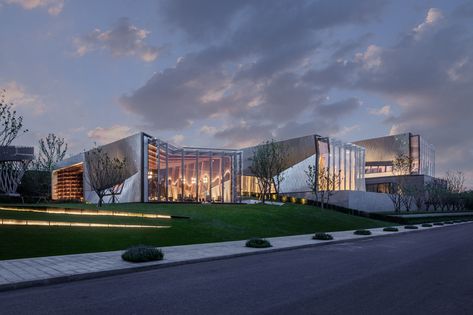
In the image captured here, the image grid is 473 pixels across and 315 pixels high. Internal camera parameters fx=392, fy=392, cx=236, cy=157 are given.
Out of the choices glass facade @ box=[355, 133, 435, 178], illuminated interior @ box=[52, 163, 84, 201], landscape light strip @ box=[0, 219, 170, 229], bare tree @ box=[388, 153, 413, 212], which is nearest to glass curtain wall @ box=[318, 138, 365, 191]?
bare tree @ box=[388, 153, 413, 212]

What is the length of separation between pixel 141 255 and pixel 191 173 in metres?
49.8

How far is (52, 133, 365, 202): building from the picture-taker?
55062 mm

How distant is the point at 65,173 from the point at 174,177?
32389 mm

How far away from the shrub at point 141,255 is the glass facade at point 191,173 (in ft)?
138

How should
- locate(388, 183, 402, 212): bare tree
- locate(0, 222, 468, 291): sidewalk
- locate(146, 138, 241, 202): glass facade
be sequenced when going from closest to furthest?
locate(0, 222, 468, 291): sidewalk < locate(146, 138, 241, 202): glass facade < locate(388, 183, 402, 212): bare tree

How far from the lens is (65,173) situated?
8106cm

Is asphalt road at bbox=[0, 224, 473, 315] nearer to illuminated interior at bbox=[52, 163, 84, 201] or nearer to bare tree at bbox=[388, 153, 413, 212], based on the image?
bare tree at bbox=[388, 153, 413, 212]

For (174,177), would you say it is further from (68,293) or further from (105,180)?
(68,293)

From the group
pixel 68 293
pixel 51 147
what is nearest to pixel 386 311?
pixel 68 293

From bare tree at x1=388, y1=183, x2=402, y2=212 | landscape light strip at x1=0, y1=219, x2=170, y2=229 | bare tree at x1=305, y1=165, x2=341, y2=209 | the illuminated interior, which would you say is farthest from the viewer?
the illuminated interior

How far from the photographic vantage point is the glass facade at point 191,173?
189ft

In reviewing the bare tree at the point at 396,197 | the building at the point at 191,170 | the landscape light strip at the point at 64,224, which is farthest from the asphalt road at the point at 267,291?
the bare tree at the point at 396,197

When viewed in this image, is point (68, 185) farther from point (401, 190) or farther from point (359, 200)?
point (401, 190)

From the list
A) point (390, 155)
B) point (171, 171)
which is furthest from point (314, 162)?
point (390, 155)
